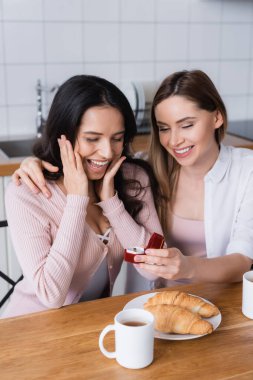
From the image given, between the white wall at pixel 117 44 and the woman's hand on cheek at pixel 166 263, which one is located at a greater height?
the white wall at pixel 117 44

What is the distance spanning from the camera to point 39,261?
122cm

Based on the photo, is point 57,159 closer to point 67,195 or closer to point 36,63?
point 67,195

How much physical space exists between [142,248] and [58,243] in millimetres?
229

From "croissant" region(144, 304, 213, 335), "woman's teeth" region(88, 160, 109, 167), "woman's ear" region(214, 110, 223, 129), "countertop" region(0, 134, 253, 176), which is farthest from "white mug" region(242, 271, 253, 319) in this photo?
"countertop" region(0, 134, 253, 176)

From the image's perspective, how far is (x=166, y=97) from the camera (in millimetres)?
1522

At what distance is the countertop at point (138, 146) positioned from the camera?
6.65 ft

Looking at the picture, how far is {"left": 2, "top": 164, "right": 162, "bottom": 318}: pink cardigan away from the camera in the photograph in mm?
1206

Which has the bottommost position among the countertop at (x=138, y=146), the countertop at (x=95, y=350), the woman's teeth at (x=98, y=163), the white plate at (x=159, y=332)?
the countertop at (x=95, y=350)

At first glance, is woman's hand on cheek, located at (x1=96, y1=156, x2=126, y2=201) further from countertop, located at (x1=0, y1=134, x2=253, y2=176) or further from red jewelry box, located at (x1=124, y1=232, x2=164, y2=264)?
countertop, located at (x1=0, y1=134, x2=253, y2=176)

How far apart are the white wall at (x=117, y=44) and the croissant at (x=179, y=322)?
173 centimetres

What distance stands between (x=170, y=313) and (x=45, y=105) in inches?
69.7

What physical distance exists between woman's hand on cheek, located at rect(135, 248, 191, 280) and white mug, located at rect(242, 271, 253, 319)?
0.51 ft

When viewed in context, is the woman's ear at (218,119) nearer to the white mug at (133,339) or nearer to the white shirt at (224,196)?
the white shirt at (224,196)

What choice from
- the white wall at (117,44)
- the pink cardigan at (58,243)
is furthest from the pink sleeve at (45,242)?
the white wall at (117,44)
